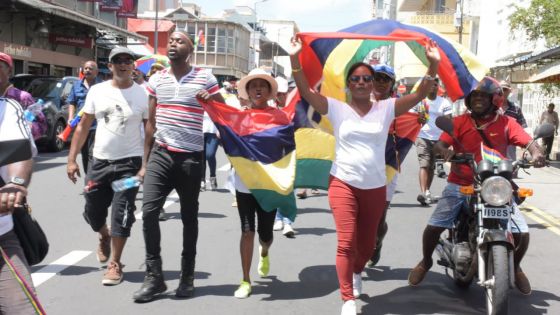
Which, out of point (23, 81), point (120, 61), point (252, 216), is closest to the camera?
point (252, 216)

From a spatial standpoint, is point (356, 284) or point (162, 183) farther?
point (356, 284)

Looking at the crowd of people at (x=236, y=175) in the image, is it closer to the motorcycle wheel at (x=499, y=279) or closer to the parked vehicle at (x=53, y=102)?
the motorcycle wheel at (x=499, y=279)

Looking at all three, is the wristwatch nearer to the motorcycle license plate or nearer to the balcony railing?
the motorcycle license plate

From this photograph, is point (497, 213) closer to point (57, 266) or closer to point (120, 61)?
point (120, 61)

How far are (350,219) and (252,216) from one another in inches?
39.2

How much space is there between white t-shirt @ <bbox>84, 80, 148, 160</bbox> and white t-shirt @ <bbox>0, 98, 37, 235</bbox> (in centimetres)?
261

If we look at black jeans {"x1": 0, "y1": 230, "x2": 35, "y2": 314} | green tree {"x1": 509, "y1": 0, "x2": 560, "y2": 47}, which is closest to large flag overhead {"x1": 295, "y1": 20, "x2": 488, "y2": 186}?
black jeans {"x1": 0, "y1": 230, "x2": 35, "y2": 314}

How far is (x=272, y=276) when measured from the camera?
19.8ft

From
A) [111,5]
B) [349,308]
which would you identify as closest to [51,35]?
[111,5]

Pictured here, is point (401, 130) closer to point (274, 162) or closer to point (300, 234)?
point (274, 162)

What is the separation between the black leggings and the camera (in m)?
5.46

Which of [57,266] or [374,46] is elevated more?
[374,46]

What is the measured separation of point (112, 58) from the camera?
575cm

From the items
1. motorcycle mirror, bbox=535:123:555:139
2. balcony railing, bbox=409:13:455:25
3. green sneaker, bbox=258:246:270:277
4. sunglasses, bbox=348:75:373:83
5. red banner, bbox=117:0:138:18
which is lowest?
green sneaker, bbox=258:246:270:277
